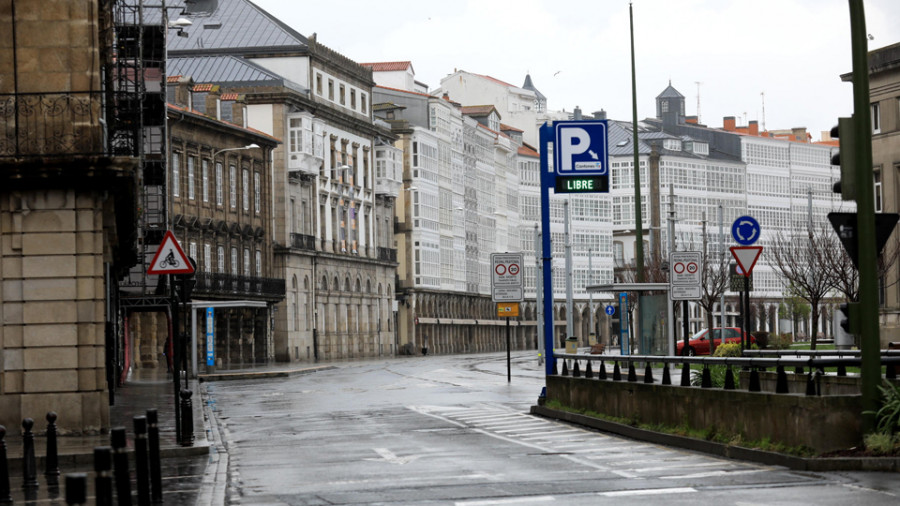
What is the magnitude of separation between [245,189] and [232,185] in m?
2.00

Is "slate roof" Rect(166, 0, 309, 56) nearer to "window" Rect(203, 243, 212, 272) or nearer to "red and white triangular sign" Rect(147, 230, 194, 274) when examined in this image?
"window" Rect(203, 243, 212, 272)

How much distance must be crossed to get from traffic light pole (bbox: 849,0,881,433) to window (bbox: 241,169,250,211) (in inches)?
2977

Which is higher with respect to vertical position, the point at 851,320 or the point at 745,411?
the point at 851,320

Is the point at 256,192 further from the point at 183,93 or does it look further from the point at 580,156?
the point at 580,156

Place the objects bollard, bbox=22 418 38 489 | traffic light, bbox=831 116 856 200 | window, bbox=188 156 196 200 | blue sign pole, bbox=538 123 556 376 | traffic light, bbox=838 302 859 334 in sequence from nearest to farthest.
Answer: traffic light, bbox=838 302 859 334 < bollard, bbox=22 418 38 489 < traffic light, bbox=831 116 856 200 < blue sign pole, bbox=538 123 556 376 < window, bbox=188 156 196 200

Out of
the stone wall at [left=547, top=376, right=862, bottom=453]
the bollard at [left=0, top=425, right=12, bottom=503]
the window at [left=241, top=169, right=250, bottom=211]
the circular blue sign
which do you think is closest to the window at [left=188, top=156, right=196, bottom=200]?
the window at [left=241, top=169, right=250, bottom=211]

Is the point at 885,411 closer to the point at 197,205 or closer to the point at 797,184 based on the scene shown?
the point at 197,205

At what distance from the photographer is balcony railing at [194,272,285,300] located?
83.4 metres

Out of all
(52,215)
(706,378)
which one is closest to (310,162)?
(52,215)

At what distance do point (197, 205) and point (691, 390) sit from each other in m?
65.6

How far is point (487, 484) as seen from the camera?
53.9 ft

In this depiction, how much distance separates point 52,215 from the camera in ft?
81.9

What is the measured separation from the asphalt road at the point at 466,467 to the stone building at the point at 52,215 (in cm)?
252

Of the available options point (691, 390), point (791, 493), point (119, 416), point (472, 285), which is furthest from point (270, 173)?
point (791, 493)
